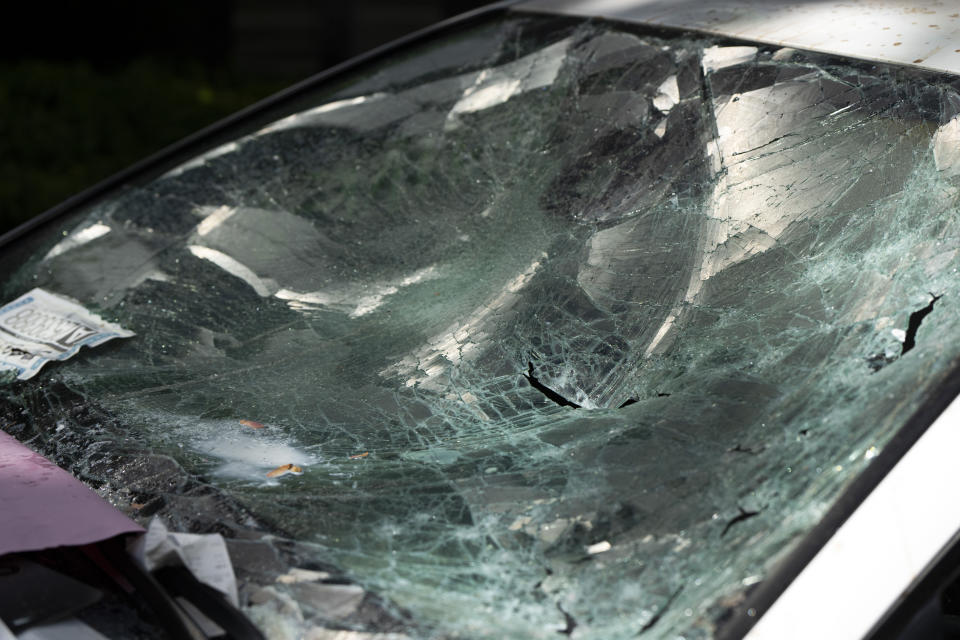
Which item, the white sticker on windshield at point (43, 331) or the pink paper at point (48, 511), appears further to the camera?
the white sticker on windshield at point (43, 331)

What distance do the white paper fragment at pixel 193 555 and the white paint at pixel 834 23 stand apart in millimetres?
1198

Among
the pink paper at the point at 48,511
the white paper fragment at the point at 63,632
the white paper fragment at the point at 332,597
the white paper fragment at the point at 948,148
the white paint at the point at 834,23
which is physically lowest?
the white paper fragment at the point at 332,597

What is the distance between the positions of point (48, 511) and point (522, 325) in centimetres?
72

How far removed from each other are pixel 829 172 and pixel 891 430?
57cm

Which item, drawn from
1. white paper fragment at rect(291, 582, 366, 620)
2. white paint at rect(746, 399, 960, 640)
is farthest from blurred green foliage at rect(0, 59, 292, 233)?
white paint at rect(746, 399, 960, 640)

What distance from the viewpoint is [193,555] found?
1081mm

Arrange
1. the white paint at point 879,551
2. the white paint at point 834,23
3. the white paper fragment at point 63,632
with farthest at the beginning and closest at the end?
the white paint at point 834,23 → the white paper fragment at point 63,632 → the white paint at point 879,551

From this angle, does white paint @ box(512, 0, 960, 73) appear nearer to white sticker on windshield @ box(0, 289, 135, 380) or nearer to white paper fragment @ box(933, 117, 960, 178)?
white paper fragment @ box(933, 117, 960, 178)

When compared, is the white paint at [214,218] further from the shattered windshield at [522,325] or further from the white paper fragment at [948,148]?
the white paper fragment at [948,148]

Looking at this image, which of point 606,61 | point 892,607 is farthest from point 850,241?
point 606,61

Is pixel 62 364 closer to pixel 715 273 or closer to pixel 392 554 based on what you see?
pixel 392 554

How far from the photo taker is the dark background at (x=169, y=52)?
5168mm

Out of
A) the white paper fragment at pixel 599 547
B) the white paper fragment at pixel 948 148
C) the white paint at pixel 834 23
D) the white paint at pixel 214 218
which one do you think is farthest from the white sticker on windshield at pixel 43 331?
the white paper fragment at pixel 948 148

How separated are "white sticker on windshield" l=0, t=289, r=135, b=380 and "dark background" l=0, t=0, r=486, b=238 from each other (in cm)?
349
